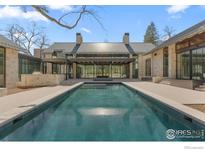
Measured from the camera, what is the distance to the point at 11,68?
18.1m

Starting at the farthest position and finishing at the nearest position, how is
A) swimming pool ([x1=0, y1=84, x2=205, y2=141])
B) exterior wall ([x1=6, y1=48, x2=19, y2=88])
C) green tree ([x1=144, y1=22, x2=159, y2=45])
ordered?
1. green tree ([x1=144, y1=22, x2=159, y2=45])
2. exterior wall ([x1=6, y1=48, x2=19, y2=88])
3. swimming pool ([x1=0, y1=84, x2=205, y2=141])

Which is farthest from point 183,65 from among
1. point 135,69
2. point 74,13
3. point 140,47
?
point 140,47

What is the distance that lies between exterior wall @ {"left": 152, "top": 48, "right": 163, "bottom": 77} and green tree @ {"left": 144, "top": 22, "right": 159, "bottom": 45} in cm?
3927

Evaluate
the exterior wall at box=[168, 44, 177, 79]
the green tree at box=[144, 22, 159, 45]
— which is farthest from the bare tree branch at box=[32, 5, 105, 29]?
the green tree at box=[144, 22, 159, 45]

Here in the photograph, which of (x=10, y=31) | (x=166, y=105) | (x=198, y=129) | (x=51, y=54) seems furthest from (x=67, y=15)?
(x=10, y=31)

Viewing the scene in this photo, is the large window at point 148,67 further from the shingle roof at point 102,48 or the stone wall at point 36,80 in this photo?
the stone wall at point 36,80

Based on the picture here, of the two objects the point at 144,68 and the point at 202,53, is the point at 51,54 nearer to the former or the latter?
the point at 144,68

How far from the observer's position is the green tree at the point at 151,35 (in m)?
65.4

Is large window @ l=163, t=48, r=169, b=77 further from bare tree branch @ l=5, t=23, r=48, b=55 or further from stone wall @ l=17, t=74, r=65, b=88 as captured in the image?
bare tree branch @ l=5, t=23, r=48, b=55

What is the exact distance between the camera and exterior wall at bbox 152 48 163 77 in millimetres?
24406

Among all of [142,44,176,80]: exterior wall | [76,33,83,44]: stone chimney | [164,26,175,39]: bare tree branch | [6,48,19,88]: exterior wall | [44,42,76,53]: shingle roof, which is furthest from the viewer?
[164,26,175,39]: bare tree branch

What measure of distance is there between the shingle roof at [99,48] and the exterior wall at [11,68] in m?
13.0

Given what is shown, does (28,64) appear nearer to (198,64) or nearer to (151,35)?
(198,64)

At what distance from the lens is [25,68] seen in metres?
23.3
